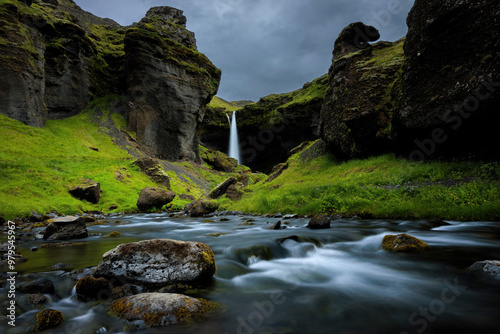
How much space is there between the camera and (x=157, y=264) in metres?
4.38

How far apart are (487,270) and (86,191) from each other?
86.8 ft

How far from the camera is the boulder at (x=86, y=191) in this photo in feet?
72.9

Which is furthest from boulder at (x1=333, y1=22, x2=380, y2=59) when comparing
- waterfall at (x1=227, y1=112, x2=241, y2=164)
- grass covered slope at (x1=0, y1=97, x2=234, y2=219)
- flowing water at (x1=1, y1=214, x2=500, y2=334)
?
waterfall at (x1=227, y1=112, x2=241, y2=164)

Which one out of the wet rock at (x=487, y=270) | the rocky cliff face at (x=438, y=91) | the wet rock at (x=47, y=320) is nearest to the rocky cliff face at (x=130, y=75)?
the rocky cliff face at (x=438, y=91)

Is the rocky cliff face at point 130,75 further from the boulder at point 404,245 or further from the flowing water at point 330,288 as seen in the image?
the boulder at point 404,245

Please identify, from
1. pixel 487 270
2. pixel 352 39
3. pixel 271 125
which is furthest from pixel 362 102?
pixel 271 125

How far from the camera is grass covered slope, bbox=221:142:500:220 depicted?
956 cm

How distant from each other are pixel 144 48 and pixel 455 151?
195ft

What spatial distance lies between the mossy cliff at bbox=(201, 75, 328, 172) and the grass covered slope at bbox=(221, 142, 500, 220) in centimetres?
4816

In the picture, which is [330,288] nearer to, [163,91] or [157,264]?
[157,264]

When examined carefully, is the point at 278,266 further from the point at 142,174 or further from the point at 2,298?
the point at 142,174

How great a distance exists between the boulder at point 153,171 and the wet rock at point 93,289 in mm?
33190

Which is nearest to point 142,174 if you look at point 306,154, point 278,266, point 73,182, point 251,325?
point 73,182

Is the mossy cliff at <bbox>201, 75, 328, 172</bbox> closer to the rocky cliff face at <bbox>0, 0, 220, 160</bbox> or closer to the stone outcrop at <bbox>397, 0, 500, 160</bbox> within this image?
the rocky cliff face at <bbox>0, 0, 220, 160</bbox>
